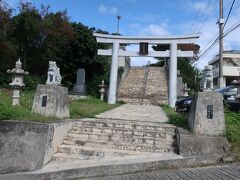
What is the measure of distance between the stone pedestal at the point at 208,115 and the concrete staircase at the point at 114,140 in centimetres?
77

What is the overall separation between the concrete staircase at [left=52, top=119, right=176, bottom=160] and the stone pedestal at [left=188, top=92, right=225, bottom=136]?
30.4 inches

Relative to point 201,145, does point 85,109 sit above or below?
above

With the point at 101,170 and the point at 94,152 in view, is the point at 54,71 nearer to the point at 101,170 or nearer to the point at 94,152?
the point at 94,152

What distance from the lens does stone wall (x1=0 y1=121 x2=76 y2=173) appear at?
26.0ft

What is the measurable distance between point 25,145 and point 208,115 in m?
4.43

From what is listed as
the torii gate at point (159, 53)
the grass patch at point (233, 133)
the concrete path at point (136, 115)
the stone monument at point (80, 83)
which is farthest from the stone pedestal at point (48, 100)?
the stone monument at point (80, 83)

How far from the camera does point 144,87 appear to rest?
27719 millimetres

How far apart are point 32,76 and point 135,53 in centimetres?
863

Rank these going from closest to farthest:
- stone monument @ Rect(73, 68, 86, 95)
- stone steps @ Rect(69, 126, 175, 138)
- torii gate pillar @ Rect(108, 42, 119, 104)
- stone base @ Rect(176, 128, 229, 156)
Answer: stone base @ Rect(176, 128, 229, 156), stone steps @ Rect(69, 126, 175, 138), torii gate pillar @ Rect(108, 42, 119, 104), stone monument @ Rect(73, 68, 86, 95)

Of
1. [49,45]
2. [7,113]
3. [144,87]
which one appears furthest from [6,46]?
[7,113]

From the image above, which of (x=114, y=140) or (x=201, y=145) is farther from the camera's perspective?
(x=114, y=140)

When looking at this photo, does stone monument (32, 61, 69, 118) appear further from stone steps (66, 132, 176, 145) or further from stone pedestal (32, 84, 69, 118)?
stone steps (66, 132, 176, 145)

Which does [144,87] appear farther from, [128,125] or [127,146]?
[127,146]

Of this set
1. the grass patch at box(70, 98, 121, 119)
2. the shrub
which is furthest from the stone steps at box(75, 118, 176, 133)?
the shrub
